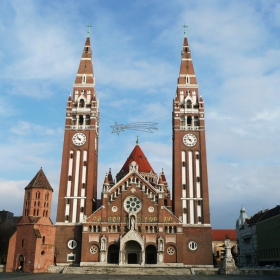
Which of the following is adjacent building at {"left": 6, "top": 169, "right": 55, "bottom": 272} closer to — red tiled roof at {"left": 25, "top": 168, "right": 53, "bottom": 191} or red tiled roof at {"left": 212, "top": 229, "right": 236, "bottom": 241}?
red tiled roof at {"left": 25, "top": 168, "right": 53, "bottom": 191}

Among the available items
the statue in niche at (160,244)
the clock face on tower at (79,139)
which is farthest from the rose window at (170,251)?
the clock face on tower at (79,139)

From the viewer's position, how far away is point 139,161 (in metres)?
70.7

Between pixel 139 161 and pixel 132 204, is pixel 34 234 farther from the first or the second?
pixel 139 161

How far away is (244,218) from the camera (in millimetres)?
95250

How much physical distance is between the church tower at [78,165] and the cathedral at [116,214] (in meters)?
0.15

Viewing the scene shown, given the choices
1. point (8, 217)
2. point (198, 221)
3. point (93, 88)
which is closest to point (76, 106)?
point (93, 88)

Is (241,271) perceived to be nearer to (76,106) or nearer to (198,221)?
(198,221)

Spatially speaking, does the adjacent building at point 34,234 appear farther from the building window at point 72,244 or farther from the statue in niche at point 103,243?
the statue in niche at point 103,243

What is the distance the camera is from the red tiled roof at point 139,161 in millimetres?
69812

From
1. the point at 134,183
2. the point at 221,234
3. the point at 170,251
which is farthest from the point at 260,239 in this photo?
the point at 134,183

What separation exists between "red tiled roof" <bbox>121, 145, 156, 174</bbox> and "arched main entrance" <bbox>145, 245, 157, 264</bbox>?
1753 centimetres

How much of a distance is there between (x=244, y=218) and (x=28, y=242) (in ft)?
203

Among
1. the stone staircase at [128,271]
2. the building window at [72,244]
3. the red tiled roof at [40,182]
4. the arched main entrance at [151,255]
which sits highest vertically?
the red tiled roof at [40,182]

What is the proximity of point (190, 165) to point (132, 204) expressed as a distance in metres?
11.3
